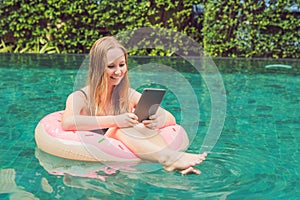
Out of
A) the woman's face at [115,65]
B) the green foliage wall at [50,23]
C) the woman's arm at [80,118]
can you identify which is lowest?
the green foliage wall at [50,23]

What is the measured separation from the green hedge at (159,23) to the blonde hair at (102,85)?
247 inches

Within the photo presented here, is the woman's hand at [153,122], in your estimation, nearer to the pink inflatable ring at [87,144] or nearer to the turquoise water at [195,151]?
the pink inflatable ring at [87,144]


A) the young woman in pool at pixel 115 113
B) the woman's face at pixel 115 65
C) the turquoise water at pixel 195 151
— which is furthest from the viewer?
the woman's face at pixel 115 65

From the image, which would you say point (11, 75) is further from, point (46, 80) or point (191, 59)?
point (191, 59)

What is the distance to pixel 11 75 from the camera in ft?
25.2

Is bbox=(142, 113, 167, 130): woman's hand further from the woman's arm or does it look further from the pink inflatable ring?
the woman's arm

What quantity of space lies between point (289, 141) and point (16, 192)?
8.11ft

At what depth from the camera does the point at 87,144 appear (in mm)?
3723

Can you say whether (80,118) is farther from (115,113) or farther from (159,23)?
(159,23)

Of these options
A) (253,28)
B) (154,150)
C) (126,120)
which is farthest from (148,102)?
(253,28)

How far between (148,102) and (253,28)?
677 cm

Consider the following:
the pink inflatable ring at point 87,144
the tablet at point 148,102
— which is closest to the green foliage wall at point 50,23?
the pink inflatable ring at point 87,144

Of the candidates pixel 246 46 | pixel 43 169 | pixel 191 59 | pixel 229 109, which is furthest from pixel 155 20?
pixel 43 169

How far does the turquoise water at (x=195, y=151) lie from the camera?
10.9ft
